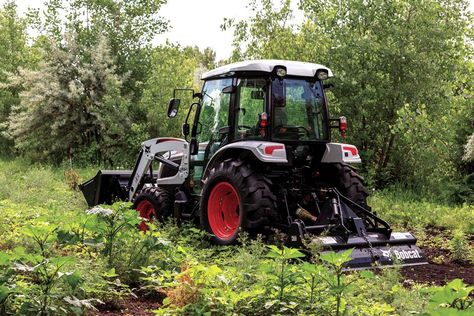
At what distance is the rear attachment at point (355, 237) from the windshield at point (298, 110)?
94 centimetres

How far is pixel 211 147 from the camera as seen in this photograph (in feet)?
28.6

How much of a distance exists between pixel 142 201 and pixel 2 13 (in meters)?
25.1

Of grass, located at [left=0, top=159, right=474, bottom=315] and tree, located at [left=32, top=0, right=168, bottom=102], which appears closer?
grass, located at [left=0, top=159, right=474, bottom=315]

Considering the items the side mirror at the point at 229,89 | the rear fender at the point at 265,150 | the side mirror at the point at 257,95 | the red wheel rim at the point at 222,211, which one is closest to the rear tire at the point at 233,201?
the red wheel rim at the point at 222,211

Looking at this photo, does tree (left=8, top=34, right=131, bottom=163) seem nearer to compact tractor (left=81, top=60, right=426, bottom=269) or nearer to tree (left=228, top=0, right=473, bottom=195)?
tree (left=228, top=0, right=473, bottom=195)

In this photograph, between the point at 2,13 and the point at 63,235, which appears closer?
the point at 63,235

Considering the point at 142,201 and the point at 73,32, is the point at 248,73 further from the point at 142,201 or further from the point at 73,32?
the point at 73,32

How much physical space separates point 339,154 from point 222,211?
171 cm

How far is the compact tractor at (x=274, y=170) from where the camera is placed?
24.1ft

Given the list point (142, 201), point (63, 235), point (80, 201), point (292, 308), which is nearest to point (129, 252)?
point (63, 235)

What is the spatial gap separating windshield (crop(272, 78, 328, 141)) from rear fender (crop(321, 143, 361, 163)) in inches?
9.8

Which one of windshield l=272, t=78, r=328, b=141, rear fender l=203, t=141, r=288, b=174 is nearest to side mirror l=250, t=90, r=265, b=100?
windshield l=272, t=78, r=328, b=141

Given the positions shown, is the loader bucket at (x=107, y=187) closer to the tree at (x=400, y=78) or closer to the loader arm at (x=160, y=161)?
the loader arm at (x=160, y=161)

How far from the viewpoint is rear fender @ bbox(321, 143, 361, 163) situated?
8.08m
